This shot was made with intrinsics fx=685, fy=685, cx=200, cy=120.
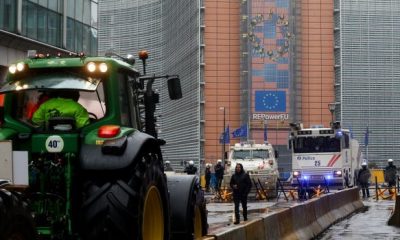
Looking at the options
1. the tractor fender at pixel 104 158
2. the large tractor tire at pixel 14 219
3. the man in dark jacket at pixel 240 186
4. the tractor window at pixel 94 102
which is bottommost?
the man in dark jacket at pixel 240 186

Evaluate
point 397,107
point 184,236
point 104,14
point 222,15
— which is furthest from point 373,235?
point 104,14

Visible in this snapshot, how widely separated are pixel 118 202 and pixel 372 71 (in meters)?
119

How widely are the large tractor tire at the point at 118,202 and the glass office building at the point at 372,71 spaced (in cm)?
11272

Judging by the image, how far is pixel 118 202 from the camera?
6.34 meters

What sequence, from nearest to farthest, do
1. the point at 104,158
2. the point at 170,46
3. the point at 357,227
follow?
the point at 104,158 < the point at 357,227 < the point at 170,46

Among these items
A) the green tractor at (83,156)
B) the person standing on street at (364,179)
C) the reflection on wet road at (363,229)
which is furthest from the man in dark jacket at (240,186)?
the person standing on street at (364,179)

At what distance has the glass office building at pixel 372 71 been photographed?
387 feet

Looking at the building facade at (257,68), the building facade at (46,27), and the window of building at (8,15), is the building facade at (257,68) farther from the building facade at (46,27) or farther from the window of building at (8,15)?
the window of building at (8,15)

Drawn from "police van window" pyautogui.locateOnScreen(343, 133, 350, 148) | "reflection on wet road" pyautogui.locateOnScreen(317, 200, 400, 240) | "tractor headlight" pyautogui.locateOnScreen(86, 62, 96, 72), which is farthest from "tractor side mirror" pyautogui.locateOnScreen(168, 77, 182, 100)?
"police van window" pyautogui.locateOnScreen(343, 133, 350, 148)

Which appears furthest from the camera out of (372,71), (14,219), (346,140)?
(372,71)

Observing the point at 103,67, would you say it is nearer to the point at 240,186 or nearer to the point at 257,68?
the point at 240,186

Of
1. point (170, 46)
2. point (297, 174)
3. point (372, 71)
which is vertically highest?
point (170, 46)

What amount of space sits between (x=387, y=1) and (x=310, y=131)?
93432 mm

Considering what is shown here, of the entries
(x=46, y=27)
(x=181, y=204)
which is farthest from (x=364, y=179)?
(x=181, y=204)
